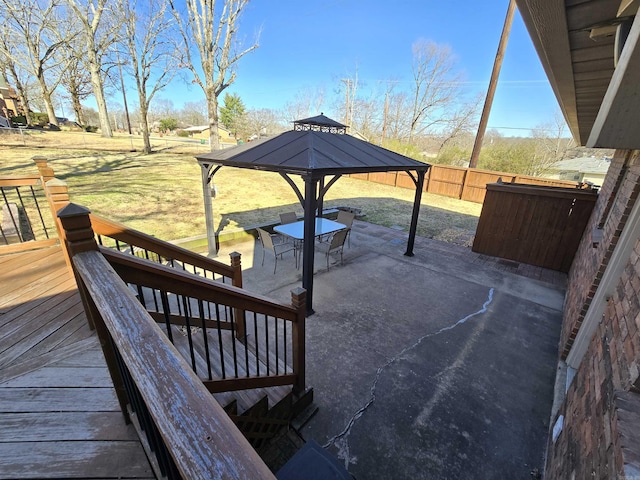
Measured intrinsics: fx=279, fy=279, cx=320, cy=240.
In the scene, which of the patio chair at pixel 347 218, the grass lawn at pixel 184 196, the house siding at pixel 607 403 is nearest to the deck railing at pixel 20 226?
the grass lawn at pixel 184 196

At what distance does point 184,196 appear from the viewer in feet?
32.2

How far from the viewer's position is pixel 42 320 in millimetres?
2479

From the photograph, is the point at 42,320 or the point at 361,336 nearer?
the point at 42,320

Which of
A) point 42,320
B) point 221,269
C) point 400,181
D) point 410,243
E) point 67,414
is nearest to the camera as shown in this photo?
point 67,414

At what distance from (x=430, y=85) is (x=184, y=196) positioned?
2164 cm

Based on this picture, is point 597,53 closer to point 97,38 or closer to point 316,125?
point 316,125

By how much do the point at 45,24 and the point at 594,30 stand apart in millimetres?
32339

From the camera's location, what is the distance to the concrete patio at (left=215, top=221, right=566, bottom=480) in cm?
237

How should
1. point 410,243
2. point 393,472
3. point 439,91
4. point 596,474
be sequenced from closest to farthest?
point 596,474, point 393,472, point 410,243, point 439,91

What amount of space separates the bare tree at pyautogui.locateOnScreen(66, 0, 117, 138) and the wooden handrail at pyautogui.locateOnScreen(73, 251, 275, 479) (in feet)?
80.2

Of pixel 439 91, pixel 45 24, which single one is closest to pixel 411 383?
pixel 439 91

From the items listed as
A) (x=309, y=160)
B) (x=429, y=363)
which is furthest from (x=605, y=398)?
(x=309, y=160)

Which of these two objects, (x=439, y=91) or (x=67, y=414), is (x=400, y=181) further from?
(x=67, y=414)

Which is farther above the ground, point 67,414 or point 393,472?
point 67,414
